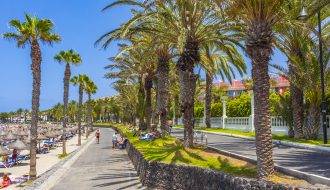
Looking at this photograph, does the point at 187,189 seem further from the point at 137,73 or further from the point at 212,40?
the point at 137,73

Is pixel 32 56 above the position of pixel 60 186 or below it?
above

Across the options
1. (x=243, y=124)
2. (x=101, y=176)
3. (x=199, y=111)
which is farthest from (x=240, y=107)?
(x=101, y=176)

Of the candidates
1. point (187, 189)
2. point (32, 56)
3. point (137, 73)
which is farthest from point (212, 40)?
point (137, 73)

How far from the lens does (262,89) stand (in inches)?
430

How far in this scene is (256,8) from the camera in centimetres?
1095

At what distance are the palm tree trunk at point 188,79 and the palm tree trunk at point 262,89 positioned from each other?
6911 mm

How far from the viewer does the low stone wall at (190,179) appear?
30.4 feet

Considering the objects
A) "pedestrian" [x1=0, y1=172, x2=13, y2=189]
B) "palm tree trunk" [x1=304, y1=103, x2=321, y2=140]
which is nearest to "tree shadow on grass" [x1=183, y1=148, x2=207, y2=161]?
"pedestrian" [x1=0, y1=172, x2=13, y2=189]

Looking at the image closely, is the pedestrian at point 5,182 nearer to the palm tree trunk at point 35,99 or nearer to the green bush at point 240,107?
the palm tree trunk at point 35,99

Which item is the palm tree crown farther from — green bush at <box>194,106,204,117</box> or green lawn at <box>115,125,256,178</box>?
green bush at <box>194,106,204,117</box>

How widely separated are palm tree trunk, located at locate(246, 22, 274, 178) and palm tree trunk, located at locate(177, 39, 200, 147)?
6.91 metres

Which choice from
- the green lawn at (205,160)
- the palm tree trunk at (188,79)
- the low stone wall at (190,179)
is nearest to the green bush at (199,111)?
the green lawn at (205,160)

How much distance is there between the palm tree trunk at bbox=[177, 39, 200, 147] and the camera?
18206mm

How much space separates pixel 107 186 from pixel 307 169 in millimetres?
9419
